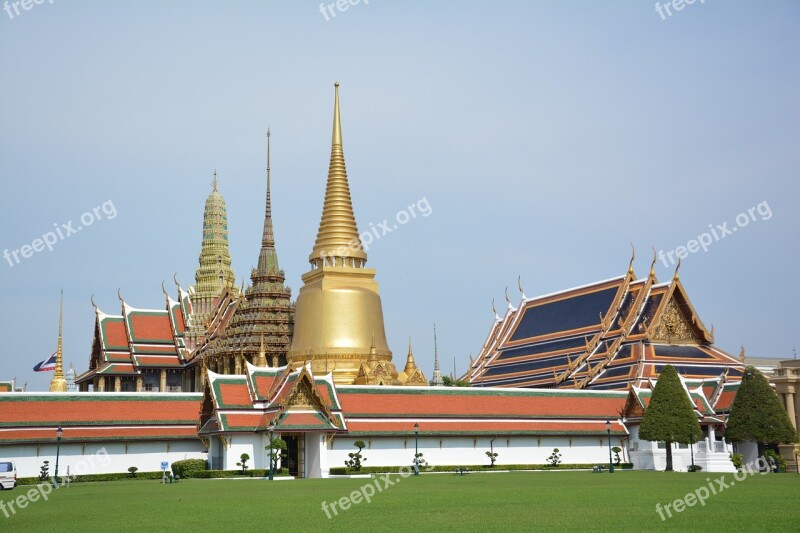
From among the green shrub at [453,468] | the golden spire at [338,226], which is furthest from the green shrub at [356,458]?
the golden spire at [338,226]

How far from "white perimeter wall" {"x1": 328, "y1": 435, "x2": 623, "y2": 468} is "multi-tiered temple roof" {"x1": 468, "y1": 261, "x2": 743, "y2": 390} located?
562 centimetres

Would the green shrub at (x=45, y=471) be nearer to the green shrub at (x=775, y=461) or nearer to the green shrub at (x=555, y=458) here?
the green shrub at (x=555, y=458)

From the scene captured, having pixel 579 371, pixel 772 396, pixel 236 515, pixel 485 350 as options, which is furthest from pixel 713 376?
pixel 236 515

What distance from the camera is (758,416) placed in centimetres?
4406

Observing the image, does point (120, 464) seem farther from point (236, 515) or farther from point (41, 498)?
point (236, 515)

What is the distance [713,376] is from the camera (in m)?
55.6

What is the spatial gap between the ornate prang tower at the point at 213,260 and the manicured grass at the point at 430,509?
58097 millimetres

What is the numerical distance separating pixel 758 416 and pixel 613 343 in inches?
510

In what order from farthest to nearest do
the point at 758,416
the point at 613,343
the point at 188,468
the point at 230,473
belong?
1. the point at 613,343
2. the point at 758,416
3. the point at 188,468
4. the point at 230,473

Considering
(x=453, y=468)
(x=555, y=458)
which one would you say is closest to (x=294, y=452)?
(x=453, y=468)

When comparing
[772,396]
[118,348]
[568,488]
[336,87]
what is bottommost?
[568,488]

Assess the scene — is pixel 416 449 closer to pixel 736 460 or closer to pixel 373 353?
pixel 736 460

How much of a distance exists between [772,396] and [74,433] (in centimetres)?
2936

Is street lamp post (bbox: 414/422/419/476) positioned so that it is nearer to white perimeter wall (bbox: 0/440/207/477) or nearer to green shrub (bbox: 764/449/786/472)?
white perimeter wall (bbox: 0/440/207/477)
